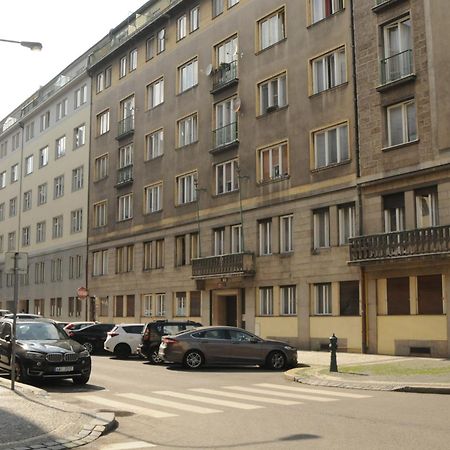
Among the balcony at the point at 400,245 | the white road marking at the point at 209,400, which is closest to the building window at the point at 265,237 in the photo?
the balcony at the point at 400,245

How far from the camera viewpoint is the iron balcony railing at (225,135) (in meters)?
33.3

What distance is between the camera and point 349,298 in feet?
86.4

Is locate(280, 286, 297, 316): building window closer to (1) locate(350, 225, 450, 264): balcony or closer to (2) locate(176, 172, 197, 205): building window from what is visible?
(1) locate(350, 225, 450, 264): balcony

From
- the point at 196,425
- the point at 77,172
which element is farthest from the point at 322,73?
the point at 77,172

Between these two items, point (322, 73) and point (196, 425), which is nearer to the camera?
point (196, 425)

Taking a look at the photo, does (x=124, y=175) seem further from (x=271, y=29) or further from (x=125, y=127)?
(x=271, y=29)

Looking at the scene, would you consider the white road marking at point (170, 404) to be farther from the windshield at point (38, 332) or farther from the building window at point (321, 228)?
the building window at point (321, 228)

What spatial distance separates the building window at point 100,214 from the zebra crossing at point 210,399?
102 feet

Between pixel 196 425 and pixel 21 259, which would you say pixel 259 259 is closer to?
pixel 21 259

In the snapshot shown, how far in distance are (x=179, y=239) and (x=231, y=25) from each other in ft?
38.1

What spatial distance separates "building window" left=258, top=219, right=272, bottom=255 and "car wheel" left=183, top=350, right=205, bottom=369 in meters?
10.8

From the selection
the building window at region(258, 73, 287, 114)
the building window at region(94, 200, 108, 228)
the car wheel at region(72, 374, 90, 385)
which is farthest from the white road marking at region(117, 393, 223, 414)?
the building window at region(94, 200, 108, 228)

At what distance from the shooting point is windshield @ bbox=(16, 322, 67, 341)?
16547mm

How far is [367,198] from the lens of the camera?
84.7 feet
